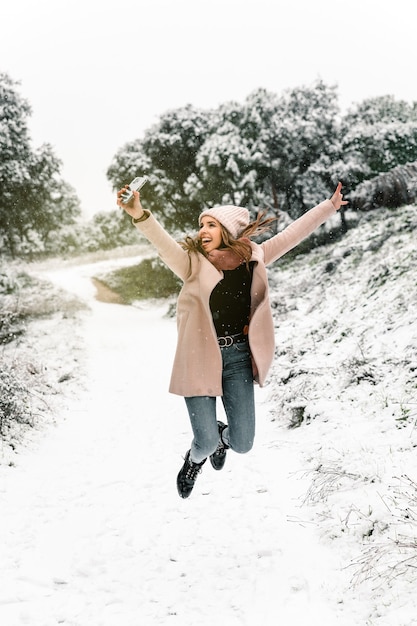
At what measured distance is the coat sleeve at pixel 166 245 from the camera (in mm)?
2873

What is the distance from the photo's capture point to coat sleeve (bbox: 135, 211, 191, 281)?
287 cm

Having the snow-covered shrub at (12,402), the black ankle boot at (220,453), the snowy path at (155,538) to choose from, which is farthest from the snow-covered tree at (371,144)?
the black ankle boot at (220,453)

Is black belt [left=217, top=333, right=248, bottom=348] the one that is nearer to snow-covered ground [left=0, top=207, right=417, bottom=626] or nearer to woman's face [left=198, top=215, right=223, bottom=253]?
woman's face [left=198, top=215, right=223, bottom=253]

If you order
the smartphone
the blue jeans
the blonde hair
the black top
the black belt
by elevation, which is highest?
the smartphone

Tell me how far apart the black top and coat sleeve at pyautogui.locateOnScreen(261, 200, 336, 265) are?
0.27m

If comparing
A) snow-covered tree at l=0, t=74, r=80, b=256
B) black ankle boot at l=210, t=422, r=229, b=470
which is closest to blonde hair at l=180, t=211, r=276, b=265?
black ankle boot at l=210, t=422, r=229, b=470

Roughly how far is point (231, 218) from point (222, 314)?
2.19 ft

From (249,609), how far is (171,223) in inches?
808

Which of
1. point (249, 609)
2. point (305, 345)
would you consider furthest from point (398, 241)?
point (249, 609)

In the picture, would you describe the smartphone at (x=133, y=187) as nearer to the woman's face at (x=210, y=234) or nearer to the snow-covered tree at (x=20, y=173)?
the woman's face at (x=210, y=234)

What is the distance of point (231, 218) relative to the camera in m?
3.21

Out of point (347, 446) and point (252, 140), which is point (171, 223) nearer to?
point (252, 140)

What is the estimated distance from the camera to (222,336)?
11.0 feet

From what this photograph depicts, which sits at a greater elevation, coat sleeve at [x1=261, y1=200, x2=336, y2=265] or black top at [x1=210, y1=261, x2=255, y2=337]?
coat sleeve at [x1=261, y1=200, x2=336, y2=265]
